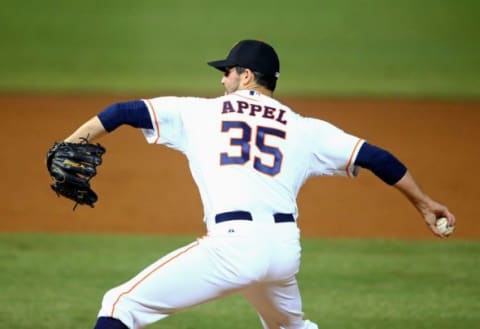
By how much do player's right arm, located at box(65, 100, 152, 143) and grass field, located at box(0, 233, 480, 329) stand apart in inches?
80.9

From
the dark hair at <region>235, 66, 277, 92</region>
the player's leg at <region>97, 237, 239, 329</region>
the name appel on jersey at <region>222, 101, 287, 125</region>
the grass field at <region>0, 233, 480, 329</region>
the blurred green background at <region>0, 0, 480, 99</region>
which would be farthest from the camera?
the blurred green background at <region>0, 0, 480, 99</region>

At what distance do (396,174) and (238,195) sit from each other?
2.69ft

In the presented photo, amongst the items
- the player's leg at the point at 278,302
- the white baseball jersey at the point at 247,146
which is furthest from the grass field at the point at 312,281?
the white baseball jersey at the point at 247,146

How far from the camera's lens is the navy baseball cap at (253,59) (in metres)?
5.16

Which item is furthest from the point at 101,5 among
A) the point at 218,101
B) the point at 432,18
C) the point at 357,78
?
the point at 218,101

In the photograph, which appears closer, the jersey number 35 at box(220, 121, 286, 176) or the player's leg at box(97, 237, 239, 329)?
the player's leg at box(97, 237, 239, 329)

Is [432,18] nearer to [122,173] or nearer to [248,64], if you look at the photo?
[122,173]

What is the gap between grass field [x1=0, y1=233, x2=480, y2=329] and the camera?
A: 267 inches

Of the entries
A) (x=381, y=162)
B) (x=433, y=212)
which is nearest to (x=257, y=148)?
(x=381, y=162)

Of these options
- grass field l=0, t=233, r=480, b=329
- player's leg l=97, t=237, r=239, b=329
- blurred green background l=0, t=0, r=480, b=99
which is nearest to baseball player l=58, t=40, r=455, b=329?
player's leg l=97, t=237, r=239, b=329

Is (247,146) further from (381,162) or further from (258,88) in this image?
(381,162)

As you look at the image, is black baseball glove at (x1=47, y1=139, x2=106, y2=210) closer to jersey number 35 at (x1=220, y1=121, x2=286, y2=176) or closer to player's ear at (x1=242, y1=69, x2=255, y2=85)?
jersey number 35 at (x1=220, y1=121, x2=286, y2=176)

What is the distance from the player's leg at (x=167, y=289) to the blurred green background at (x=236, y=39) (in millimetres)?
11977

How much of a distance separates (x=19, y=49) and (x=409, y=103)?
663 centimetres
